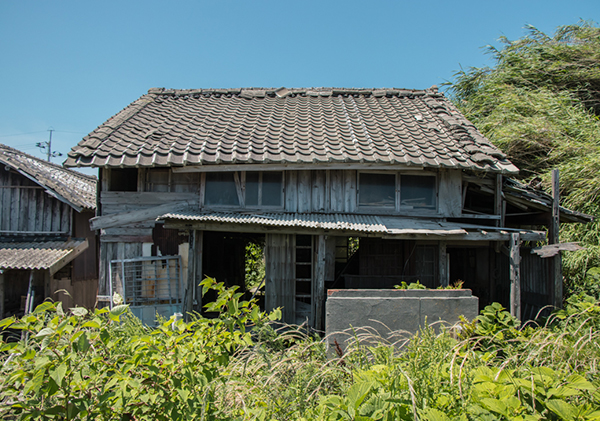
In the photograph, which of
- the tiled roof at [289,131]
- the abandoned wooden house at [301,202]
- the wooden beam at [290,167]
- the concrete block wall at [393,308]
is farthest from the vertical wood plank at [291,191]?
the concrete block wall at [393,308]

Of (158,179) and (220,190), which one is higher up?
(158,179)

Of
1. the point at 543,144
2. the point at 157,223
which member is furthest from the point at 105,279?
the point at 543,144

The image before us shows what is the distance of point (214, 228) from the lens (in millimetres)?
7227

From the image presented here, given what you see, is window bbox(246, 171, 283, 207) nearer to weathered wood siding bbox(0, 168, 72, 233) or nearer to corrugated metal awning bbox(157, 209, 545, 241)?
corrugated metal awning bbox(157, 209, 545, 241)

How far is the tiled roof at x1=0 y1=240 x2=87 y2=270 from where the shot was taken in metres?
9.72

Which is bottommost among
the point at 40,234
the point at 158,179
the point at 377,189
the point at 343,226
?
the point at 40,234

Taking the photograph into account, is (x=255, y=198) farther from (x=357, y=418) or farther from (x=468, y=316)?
(x=357, y=418)

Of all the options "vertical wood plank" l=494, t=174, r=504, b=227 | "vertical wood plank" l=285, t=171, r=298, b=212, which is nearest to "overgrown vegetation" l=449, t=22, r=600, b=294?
"vertical wood plank" l=494, t=174, r=504, b=227

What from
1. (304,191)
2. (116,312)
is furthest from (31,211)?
(116,312)

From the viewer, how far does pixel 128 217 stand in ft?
26.4

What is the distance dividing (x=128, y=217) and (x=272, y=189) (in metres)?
3.44

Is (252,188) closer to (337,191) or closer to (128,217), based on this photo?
(337,191)

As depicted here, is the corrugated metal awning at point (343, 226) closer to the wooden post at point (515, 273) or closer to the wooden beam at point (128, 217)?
the wooden post at point (515, 273)

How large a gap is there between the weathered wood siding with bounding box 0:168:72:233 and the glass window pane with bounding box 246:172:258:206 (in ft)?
24.2
